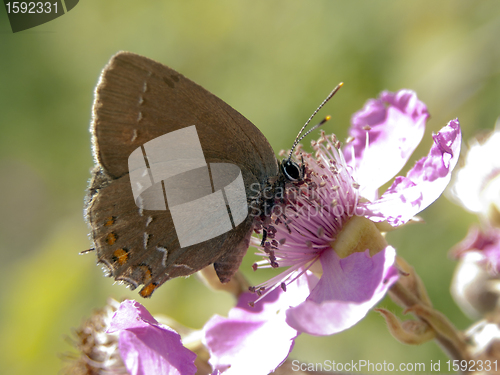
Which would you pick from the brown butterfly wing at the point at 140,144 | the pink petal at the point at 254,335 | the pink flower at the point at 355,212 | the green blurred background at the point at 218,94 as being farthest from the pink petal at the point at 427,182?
the green blurred background at the point at 218,94

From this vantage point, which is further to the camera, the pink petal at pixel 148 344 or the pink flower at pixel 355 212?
the pink petal at pixel 148 344

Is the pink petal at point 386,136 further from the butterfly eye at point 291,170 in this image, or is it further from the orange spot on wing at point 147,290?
the orange spot on wing at point 147,290

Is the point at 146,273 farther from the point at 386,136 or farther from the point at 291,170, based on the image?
the point at 386,136

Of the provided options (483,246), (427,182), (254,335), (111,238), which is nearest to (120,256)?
(111,238)

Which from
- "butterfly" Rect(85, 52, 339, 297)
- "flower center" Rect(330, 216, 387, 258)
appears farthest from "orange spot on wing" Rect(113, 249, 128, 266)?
"flower center" Rect(330, 216, 387, 258)

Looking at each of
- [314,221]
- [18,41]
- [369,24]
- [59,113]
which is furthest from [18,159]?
[314,221]

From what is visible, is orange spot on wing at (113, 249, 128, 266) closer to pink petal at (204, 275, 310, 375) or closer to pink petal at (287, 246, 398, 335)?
pink petal at (204, 275, 310, 375)
